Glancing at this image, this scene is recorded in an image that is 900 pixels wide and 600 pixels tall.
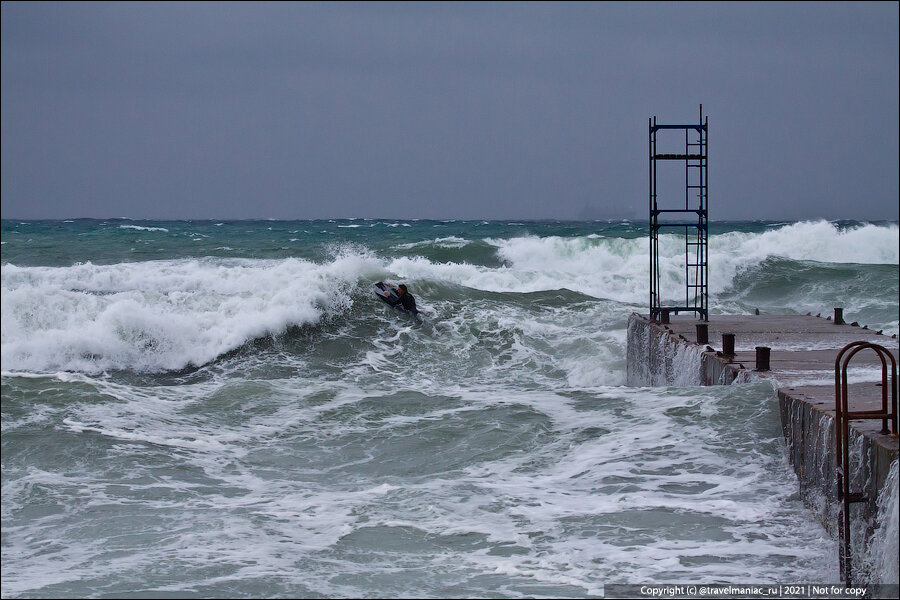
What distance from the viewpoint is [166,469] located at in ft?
30.2

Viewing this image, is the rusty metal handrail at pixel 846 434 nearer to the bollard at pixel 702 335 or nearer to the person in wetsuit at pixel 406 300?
the bollard at pixel 702 335

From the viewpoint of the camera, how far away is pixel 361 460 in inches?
379

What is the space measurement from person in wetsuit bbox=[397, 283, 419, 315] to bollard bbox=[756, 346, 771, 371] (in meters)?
10.6

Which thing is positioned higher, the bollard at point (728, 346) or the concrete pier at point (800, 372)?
the bollard at point (728, 346)

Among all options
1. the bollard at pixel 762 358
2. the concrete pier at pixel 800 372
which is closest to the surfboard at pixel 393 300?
the concrete pier at pixel 800 372

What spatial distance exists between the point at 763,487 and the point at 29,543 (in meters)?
6.22

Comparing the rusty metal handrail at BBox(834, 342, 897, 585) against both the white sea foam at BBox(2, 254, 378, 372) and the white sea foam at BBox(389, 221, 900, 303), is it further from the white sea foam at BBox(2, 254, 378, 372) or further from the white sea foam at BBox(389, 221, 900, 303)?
the white sea foam at BBox(389, 221, 900, 303)

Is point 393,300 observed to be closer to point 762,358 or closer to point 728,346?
point 728,346

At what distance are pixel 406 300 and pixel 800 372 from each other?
11.0m

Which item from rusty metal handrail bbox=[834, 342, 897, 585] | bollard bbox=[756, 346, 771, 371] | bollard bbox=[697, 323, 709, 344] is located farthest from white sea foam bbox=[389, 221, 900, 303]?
rusty metal handrail bbox=[834, 342, 897, 585]

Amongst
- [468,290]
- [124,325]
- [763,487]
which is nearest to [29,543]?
[763,487]

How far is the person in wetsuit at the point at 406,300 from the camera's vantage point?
19844mm

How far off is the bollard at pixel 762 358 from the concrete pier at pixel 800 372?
14mm

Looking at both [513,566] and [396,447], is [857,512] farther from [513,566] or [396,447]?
[396,447]
